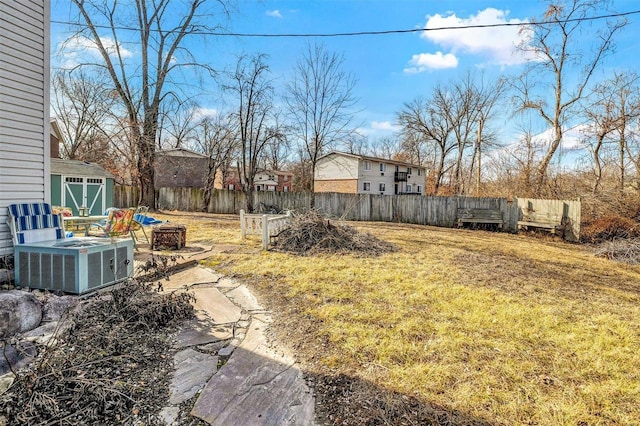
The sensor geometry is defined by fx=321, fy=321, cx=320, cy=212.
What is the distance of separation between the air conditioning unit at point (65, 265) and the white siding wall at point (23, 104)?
1.48 ft

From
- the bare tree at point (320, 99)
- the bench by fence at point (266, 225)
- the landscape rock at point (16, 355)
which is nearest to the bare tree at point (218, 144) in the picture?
the bare tree at point (320, 99)

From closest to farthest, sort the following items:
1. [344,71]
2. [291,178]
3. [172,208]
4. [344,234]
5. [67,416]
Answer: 1. [67,416]
2. [344,234]
3. [344,71]
4. [172,208]
5. [291,178]

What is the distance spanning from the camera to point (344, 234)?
732 cm

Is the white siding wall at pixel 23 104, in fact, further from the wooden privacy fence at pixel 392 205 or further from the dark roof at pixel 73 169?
the dark roof at pixel 73 169

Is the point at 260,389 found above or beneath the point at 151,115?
beneath

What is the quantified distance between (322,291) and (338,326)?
1.11 m

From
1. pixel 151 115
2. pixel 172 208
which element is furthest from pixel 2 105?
pixel 172 208

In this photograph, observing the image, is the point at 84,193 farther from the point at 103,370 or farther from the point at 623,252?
the point at 623,252

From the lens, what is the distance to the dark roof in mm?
11613

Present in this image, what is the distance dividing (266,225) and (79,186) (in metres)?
9.79

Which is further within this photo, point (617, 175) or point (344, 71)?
point (344, 71)

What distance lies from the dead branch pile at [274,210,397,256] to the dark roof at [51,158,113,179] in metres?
Result: 9.64

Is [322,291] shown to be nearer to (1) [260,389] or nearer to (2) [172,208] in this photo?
(1) [260,389]

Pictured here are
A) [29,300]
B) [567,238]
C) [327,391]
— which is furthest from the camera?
[567,238]
